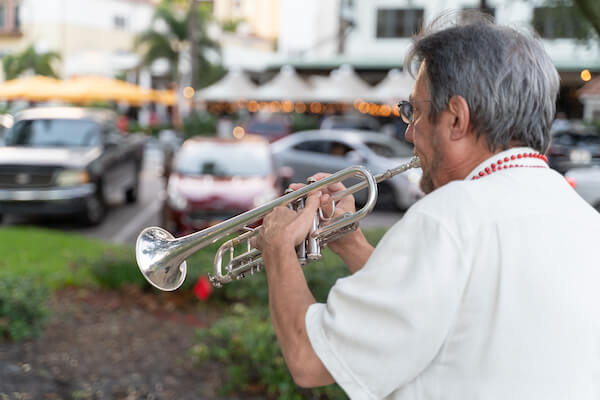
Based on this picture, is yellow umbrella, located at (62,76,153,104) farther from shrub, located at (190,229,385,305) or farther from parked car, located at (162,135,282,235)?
shrub, located at (190,229,385,305)

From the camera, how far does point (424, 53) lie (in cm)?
153

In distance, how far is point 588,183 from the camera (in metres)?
6.25

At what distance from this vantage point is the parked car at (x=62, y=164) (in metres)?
9.23

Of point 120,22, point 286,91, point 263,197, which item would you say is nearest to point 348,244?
point 263,197

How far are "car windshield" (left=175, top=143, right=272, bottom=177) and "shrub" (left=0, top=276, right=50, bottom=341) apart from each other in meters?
4.58

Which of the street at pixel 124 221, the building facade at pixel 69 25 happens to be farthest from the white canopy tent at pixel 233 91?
the building facade at pixel 69 25

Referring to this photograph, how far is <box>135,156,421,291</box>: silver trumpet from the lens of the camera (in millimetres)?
1727

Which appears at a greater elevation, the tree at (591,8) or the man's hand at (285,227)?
the tree at (591,8)

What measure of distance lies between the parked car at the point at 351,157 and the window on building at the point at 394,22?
23625 millimetres

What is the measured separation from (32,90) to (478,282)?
21.8 m

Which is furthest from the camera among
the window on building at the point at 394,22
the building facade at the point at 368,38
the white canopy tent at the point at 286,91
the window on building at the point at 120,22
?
the window on building at the point at 120,22

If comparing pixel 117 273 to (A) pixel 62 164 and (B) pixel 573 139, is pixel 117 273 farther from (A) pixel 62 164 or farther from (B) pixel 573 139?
(B) pixel 573 139

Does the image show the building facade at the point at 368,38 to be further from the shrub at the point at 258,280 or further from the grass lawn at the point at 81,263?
the shrub at the point at 258,280

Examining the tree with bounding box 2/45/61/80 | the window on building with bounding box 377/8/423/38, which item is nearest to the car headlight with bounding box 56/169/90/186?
the tree with bounding box 2/45/61/80
